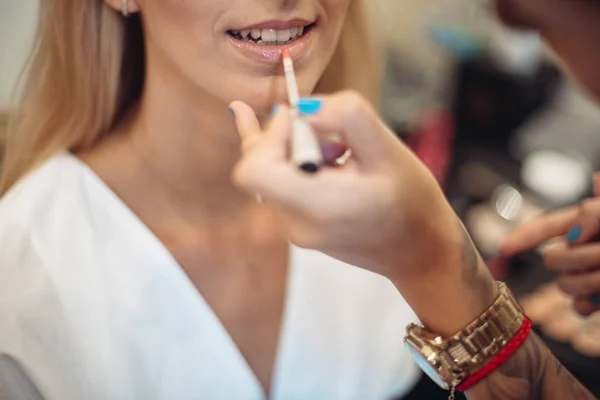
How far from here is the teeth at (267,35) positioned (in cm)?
64

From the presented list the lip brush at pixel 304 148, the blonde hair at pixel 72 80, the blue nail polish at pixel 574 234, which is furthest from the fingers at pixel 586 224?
the blonde hair at pixel 72 80

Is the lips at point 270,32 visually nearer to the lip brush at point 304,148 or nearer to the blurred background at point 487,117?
the lip brush at point 304,148

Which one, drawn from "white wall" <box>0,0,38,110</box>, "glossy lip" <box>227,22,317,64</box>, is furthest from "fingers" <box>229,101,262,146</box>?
"white wall" <box>0,0,38,110</box>

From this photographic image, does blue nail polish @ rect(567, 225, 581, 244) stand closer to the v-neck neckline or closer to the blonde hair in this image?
the v-neck neckline

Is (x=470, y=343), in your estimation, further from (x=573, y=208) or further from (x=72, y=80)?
(x=72, y=80)

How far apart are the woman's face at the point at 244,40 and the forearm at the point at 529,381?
0.35m

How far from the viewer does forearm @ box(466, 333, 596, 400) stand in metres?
0.58

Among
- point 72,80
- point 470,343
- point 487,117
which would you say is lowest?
point 487,117

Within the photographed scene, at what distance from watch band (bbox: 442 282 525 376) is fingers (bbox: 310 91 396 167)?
201 mm

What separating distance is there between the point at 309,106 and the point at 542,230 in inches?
14.6

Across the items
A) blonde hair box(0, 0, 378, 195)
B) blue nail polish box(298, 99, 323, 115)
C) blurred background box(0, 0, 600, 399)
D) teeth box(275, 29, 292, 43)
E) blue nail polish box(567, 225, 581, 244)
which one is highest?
teeth box(275, 29, 292, 43)

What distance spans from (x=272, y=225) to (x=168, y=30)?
0.32m

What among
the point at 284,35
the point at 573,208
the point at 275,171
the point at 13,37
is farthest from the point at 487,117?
the point at 275,171

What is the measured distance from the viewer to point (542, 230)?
696mm
